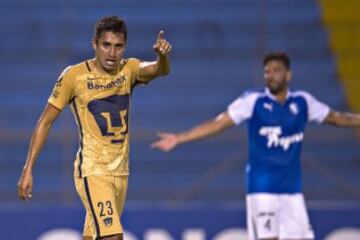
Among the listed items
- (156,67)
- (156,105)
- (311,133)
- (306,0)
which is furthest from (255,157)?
(306,0)

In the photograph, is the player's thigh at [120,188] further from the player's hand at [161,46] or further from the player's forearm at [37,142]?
the player's hand at [161,46]

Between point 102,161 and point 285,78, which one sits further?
point 285,78

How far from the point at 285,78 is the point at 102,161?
2.70m

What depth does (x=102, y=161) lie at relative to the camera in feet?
23.1

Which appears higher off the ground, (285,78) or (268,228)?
(285,78)

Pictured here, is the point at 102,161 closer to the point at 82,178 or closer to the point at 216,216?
the point at 82,178

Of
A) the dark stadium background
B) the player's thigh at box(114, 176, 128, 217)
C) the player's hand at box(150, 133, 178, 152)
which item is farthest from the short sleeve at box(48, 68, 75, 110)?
the dark stadium background

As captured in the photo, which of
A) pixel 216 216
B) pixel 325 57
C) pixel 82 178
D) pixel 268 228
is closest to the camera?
pixel 82 178

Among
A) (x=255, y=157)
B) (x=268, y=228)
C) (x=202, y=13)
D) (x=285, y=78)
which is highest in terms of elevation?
(x=202, y=13)

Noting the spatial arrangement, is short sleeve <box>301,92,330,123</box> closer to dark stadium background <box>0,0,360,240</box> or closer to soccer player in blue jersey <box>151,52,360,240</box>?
soccer player in blue jersey <box>151,52,360,240</box>

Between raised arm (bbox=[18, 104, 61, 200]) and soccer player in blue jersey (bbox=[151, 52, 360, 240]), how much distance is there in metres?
2.19

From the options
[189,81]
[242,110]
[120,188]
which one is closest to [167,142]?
[242,110]

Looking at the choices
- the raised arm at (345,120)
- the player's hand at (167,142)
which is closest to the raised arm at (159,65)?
the player's hand at (167,142)

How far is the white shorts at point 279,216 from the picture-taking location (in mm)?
9102
